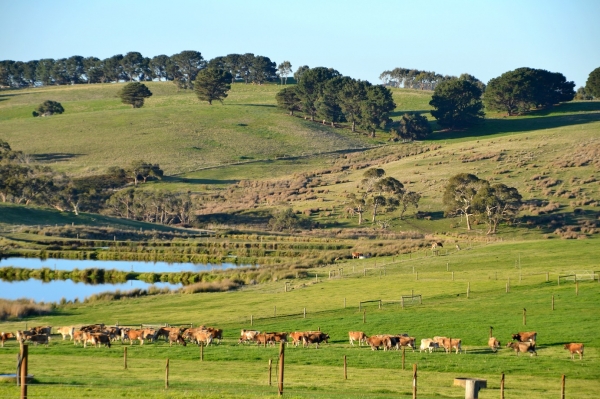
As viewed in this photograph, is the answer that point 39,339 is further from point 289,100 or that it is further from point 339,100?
point 289,100

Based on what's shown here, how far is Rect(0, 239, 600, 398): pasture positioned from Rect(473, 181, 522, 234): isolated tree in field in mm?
20124

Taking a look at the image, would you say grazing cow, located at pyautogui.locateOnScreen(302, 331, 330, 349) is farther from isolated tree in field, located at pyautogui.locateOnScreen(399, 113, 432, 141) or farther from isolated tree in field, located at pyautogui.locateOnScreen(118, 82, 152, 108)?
isolated tree in field, located at pyautogui.locateOnScreen(118, 82, 152, 108)

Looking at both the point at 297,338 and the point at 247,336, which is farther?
the point at 247,336

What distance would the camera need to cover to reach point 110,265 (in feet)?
249

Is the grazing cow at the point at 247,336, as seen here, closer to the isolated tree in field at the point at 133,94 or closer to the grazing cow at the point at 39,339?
the grazing cow at the point at 39,339

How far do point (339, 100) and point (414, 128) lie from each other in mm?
21940

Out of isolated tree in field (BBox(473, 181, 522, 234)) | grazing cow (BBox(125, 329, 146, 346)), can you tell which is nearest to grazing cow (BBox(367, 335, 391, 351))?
grazing cow (BBox(125, 329, 146, 346))

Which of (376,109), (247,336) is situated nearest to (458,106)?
(376,109)

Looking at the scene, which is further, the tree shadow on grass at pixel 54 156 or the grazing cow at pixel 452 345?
the tree shadow on grass at pixel 54 156

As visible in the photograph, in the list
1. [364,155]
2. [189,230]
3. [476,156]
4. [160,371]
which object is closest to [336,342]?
[160,371]

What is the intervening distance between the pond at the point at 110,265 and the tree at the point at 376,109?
102010 millimetres

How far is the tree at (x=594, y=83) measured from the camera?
194 metres

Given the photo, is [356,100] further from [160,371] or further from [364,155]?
[160,371]

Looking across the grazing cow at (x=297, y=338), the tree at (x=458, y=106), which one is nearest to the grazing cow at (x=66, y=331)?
the grazing cow at (x=297, y=338)
